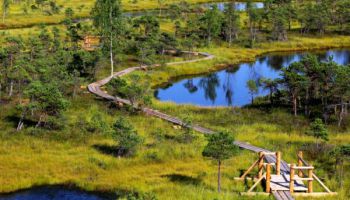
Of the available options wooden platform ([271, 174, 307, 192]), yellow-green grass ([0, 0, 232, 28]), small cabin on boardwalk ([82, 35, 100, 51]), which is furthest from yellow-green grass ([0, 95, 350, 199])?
yellow-green grass ([0, 0, 232, 28])

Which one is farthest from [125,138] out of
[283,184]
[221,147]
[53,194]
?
[283,184]

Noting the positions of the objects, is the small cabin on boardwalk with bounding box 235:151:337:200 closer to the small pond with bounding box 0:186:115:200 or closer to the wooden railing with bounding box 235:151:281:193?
the wooden railing with bounding box 235:151:281:193

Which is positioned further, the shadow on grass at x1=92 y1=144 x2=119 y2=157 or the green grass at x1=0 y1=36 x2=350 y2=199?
the shadow on grass at x1=92 y1=144 x2=119 y2=157

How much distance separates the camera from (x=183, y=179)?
41781 millimetres

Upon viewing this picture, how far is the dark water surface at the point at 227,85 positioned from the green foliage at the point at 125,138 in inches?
1320

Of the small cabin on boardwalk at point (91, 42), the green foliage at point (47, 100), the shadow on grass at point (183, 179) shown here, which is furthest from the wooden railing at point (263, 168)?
the small cabin on boardwalk at point (91, 42)

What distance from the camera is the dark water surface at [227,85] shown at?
281 ft

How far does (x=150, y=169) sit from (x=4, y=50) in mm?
41676

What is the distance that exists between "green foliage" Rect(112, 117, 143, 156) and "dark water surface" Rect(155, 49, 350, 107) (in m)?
33.5

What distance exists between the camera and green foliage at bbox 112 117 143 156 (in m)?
46.3

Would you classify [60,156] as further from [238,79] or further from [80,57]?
[238,79]

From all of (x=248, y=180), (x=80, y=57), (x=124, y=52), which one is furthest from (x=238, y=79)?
(x=248, y=180)

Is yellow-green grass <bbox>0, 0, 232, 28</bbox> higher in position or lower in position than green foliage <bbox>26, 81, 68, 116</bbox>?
higher

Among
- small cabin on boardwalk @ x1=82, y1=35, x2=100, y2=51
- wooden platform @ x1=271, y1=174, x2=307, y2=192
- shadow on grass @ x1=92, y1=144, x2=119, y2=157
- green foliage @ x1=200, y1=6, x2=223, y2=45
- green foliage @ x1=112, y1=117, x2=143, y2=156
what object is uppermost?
green foliage @ x1=200, y1=6, x2=223, y2=45
